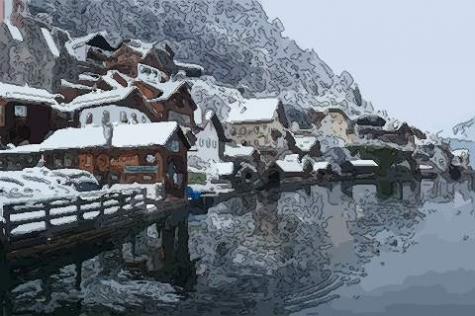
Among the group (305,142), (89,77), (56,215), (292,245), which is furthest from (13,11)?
(305,142)

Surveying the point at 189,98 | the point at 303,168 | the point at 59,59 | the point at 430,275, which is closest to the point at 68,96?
the point at 59,59

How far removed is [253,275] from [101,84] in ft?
50.3

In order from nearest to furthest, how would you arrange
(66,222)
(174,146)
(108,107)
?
1. (66,222)
2. (174,146)
3. (108,107)

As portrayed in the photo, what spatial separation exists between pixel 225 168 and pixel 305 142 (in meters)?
12.6

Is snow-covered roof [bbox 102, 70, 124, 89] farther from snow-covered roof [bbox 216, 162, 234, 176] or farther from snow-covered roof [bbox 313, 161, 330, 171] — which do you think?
snow-covered roof [bbox 313, 161, 330, 171]

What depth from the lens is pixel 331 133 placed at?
4631cm

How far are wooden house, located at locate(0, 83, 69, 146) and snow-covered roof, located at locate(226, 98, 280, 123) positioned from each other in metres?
22.2

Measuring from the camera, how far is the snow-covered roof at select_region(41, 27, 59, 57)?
2246cm

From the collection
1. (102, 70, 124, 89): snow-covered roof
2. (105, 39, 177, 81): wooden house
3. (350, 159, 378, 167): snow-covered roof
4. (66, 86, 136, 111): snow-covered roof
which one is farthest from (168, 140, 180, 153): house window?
(350, 159, 378, 167): snow-covered roof

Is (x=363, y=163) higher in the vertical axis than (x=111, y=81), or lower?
lower

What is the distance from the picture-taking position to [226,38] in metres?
29.8

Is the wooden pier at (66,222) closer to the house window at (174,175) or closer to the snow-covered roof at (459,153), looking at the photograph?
the house window at (174,175)

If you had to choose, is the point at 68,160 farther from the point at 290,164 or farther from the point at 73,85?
the point at 290,164

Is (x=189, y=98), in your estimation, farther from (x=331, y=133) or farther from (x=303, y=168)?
(x=331, y=133)
